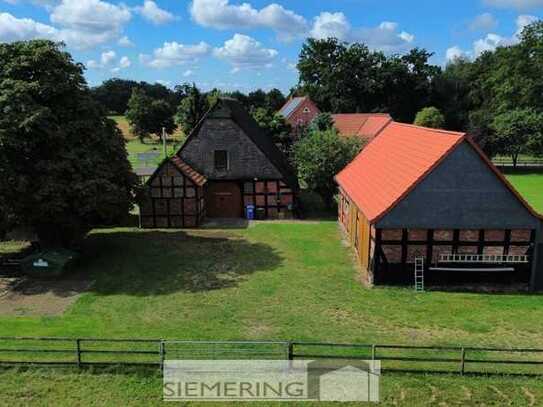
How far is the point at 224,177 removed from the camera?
28.4 metres

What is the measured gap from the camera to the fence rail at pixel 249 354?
11.2m

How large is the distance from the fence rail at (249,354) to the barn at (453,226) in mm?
5073

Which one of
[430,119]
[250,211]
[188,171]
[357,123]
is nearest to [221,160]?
[188,171]

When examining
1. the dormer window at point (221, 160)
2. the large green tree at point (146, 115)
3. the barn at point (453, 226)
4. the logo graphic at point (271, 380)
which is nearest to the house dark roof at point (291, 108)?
the large green tree at point (146, 115)

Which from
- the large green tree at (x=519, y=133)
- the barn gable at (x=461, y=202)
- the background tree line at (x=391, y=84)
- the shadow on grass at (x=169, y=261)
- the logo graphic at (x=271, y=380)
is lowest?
the logo graphic at (x=271, y=380)

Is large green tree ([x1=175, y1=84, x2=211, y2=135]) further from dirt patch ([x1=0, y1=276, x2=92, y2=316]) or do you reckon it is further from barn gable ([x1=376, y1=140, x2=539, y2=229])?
barn gable ([x1=376, y1=140, x2=539, y2=229])

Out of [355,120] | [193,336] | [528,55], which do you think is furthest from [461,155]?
[528,55]

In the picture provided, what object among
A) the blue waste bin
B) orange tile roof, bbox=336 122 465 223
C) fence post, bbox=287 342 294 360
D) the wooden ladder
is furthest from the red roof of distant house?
fence post, bbox=287 342 294 360

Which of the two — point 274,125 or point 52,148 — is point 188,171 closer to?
point 52,148

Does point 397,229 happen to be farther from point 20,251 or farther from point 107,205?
point 20,251

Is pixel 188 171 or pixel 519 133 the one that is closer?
pixel 188 171

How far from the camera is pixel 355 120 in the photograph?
180 feet

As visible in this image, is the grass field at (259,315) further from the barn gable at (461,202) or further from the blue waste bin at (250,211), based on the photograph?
the blue waste bin at (250,211)

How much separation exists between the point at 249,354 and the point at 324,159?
18.4 metres
